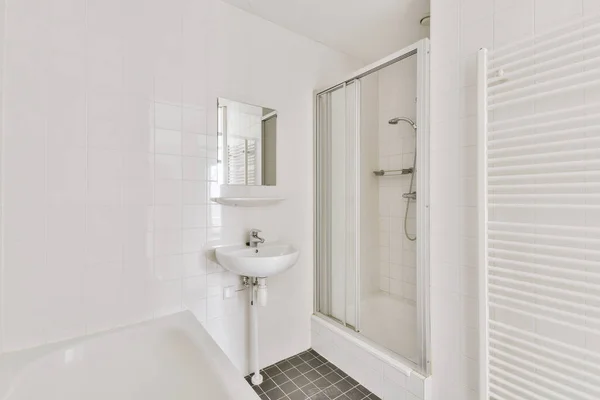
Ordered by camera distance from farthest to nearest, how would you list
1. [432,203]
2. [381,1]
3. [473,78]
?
[381,1]
[432,203]
[473,78]

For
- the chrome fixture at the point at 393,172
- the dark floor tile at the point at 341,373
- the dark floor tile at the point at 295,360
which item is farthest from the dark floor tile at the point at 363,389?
the chrome fixture at the point at 393,172

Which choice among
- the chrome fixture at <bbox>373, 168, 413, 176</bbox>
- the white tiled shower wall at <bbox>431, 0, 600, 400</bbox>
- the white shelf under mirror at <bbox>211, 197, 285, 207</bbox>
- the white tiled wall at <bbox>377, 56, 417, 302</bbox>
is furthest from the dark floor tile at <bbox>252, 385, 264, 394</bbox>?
the chrome fixture at <bbox>373, 168, 413, 176</bbox>

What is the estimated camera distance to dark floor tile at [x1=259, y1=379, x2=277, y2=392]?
71.1 inches

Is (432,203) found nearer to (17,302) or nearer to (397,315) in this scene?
(397,315)

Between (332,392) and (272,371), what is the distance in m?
0.44

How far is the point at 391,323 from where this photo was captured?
218 centimetres

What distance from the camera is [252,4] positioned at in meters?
1.84

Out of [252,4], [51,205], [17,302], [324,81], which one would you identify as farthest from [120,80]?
[324,81]

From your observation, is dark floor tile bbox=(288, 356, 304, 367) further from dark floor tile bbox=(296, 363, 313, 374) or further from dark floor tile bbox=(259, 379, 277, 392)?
dark floor tile bbox=(259, 379, 277, 392)

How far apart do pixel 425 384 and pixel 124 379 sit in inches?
58.3

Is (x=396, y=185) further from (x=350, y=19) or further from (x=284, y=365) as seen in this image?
(x=284, y=365)

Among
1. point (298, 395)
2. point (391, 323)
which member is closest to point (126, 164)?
point (298, 395)

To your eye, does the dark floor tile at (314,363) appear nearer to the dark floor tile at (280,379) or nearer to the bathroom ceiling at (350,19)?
the dark floor tile at (280,379)

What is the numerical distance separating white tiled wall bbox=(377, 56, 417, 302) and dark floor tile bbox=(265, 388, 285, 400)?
3.82 ft
